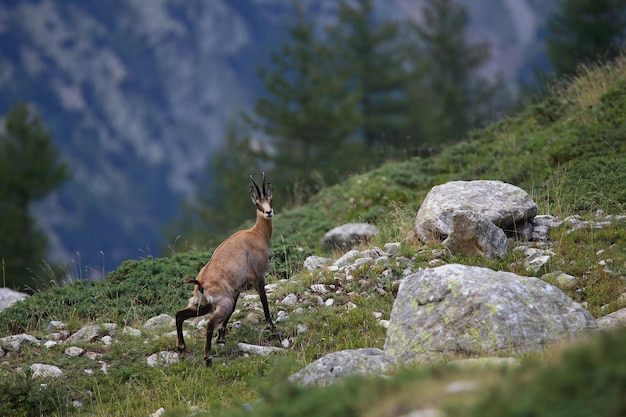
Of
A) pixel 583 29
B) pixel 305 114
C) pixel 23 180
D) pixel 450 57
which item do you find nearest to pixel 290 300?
pixel 305 114

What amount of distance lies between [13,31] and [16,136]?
533ft

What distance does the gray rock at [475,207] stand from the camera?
36.7ft

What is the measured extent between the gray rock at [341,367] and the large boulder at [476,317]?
271 mm

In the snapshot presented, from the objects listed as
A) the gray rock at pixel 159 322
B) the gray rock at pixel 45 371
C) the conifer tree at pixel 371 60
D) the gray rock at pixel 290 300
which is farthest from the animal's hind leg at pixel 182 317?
the conifer tree at pixel 371 60

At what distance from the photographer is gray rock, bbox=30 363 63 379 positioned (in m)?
9.00

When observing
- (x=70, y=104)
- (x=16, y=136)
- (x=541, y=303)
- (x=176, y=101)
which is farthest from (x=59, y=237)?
(x=541, y=303)

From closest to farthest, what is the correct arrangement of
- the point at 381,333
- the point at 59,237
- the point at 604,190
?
the point at 381,333, the point at 604,190, the point at 59,237

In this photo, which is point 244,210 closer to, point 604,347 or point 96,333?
point 96,333

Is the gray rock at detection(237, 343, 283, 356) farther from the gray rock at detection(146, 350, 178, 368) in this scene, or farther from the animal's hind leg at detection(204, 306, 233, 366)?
the gray rock at detection(146, 350, 178, 368)

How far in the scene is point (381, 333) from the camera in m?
9.24

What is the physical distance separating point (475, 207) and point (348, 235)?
3.85 m

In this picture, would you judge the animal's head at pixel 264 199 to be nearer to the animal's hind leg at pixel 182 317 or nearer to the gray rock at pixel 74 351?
the animal's hind leg at pixel 182 317

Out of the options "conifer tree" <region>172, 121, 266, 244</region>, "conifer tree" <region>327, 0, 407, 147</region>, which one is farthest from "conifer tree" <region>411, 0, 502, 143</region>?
"conifer tree" <region>172, 121, 266, 244</region>

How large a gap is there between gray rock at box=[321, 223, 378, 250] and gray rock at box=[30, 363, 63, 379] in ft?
21.6
